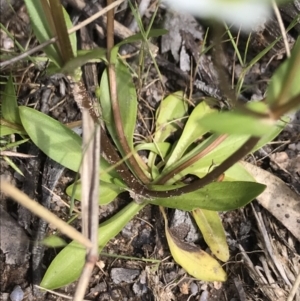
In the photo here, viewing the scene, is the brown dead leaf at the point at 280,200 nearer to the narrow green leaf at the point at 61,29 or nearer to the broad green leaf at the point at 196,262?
the broad green leaf at the point at 196,262

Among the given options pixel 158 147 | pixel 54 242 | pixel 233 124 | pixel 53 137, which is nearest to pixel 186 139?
pixel 158 147

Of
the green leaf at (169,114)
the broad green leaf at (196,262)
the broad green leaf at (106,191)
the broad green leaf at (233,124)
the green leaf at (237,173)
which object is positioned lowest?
the broad green leaf at (196,262)

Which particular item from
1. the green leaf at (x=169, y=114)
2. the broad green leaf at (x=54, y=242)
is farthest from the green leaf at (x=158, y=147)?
the broad green leaf at (x=54, y=242)

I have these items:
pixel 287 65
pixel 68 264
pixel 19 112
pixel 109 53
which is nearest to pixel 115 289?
pixel 68 264

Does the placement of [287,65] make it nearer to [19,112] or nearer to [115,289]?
[19,112]

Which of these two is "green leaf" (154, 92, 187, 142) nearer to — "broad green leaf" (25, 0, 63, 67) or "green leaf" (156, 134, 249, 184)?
"green leaf" (156, 134, 249, 184)
